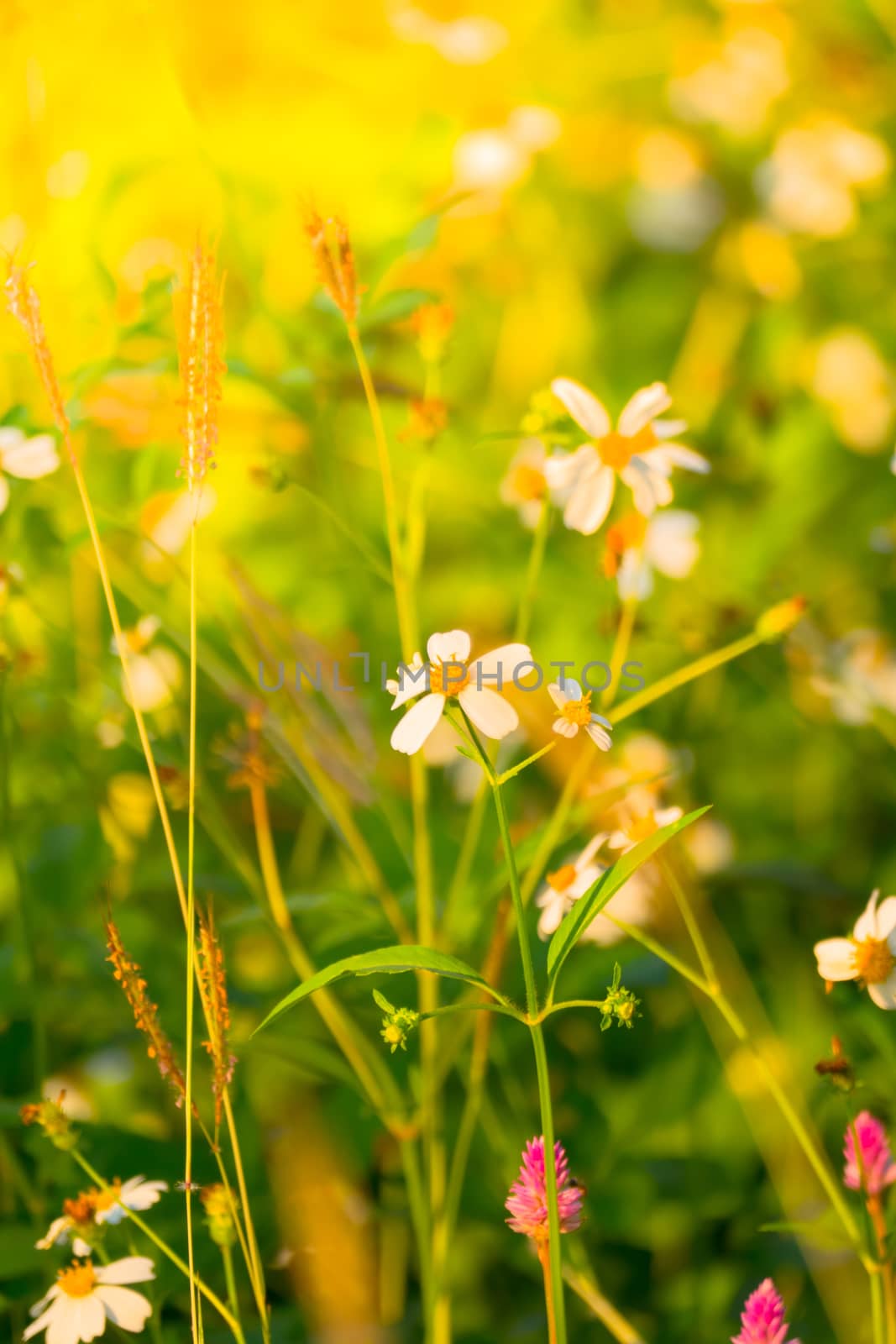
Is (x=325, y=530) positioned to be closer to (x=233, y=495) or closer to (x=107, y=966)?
(x=233, y=495)

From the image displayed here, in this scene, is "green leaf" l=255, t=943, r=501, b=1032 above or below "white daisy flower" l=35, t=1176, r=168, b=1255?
above

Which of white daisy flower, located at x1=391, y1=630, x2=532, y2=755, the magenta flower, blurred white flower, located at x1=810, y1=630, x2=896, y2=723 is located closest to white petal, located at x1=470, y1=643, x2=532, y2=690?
white daisy flower, located at x1=391, y1=630, x2=532, y2=755

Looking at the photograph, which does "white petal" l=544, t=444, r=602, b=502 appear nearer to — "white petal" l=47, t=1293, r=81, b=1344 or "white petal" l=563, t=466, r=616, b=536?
"white petal" l=563, t=466, r=616, b=536

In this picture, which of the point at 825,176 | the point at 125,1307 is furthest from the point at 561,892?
the point at 825,176

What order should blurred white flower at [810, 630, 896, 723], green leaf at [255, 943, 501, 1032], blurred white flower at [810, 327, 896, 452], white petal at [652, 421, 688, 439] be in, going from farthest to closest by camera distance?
blurred white flower at [810, 327, 896, 452] → blurred white flower at [810, 630, 896, 723] → white petal at [652, 421, 688, 439] → green leaf at [255, 943, 501, 1032]

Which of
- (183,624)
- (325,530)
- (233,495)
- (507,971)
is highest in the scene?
(233,495)

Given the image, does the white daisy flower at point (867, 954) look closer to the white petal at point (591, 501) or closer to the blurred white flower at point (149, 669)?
the white petal at point (591, 501)

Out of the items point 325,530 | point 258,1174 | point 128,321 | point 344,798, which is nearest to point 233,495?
point 325,530
